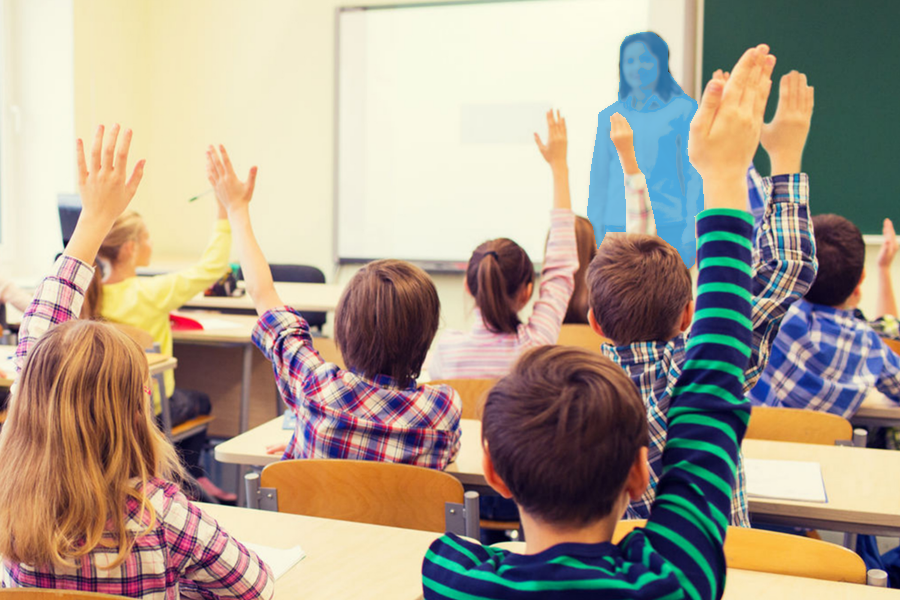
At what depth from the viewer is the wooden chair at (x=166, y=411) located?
120 inches

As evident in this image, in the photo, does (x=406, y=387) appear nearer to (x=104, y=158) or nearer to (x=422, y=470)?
(x=422, y=470)

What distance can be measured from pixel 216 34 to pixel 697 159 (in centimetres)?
561

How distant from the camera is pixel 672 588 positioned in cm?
71

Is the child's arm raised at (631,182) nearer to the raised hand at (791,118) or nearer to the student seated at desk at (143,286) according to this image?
the raised hand at (791,118)

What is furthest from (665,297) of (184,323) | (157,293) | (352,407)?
(184,323)

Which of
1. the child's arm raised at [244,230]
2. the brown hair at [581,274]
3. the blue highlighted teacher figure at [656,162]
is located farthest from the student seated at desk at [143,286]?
the blue highlighted teacher figure at [656,162]

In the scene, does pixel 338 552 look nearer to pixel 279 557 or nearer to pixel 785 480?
pixel 279 557

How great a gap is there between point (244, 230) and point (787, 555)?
1257mm

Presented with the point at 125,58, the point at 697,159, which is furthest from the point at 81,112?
the point at 697,159

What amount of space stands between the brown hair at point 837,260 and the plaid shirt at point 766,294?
3.94ft

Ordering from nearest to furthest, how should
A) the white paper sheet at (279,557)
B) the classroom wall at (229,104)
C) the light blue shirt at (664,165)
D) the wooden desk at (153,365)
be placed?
the white paper sheet at (279,557) → the wooden desk at (153,365) → the light blue shirt at (664,165) → the classroom wall at (229,104)

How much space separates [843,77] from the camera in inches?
181

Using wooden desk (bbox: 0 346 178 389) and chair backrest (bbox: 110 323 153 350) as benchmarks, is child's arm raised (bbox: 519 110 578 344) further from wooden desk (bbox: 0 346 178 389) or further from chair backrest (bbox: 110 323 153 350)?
chair backrest (bbox: 110 323 153 350)

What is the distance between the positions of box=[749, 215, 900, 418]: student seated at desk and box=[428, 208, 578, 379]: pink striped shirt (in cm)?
67
